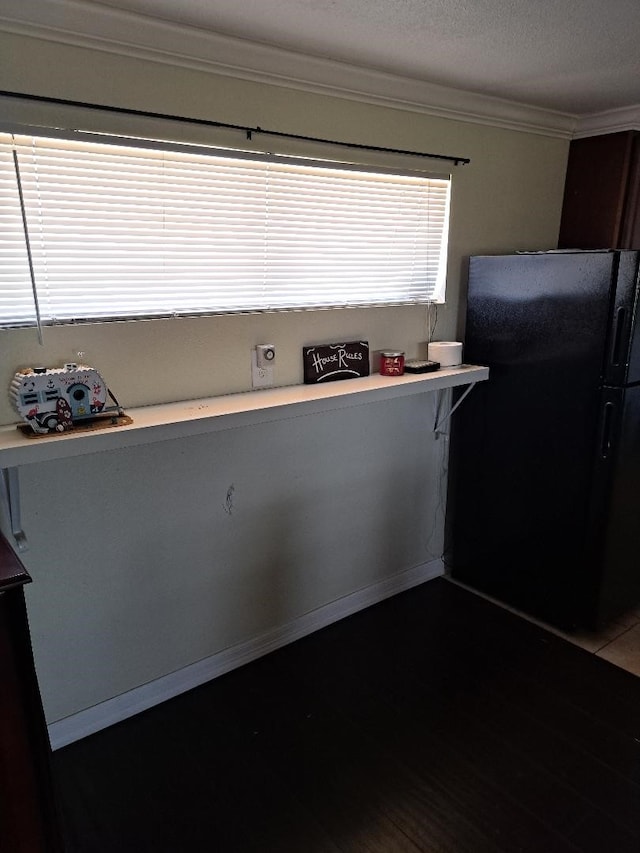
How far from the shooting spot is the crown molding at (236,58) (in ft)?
4.96

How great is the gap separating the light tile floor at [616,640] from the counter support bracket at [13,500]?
2129mm

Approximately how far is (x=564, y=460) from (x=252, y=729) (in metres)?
1.61

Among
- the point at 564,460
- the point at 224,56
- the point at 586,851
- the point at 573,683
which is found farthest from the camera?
the point at 564,460

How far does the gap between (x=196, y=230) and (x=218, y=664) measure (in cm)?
161

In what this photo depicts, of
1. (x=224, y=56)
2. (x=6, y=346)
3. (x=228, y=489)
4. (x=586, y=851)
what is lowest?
(x=586, y=851)

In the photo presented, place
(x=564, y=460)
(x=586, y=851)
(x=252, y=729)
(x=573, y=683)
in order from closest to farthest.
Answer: (x=586, y=851), (x=252, y=729), (x=573, y=683), (x=564, y=460)

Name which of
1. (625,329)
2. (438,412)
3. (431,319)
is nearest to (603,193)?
(625,329)

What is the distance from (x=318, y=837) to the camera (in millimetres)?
1678

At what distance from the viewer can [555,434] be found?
2.49 m

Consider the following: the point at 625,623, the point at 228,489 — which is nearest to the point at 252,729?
the point at 228,489

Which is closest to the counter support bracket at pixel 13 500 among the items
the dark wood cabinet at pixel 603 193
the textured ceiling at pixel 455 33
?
the textured ceiling at pixel 455 33

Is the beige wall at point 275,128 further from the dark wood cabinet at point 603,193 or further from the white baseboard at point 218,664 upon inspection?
the white baseboard at point 218,664

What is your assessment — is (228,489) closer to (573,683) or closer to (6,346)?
(6,346)

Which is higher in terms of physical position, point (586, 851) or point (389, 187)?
point (389, 187)
